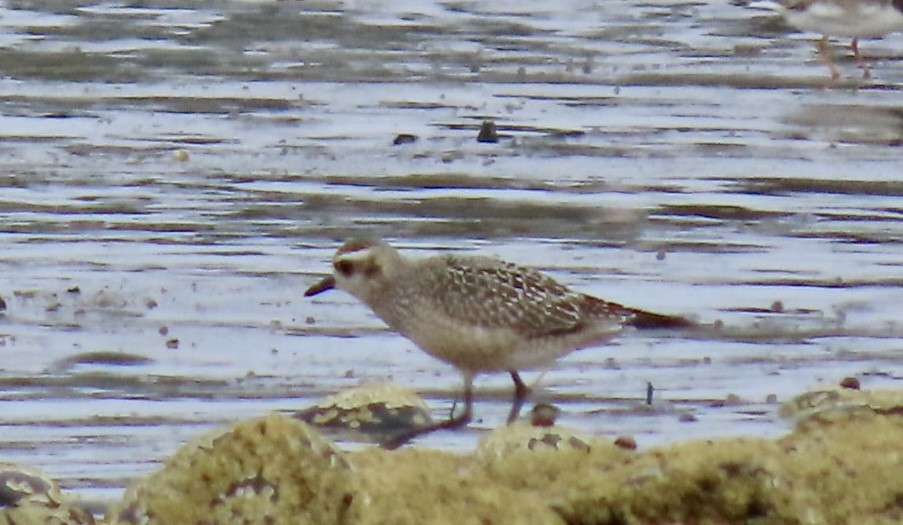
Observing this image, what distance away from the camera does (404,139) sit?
529 inches

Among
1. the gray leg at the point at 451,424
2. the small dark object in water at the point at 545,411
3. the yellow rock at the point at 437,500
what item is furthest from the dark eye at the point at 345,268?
the yellow rock at the point at 437,500

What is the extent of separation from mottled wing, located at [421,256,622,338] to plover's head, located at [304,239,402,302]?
0.50 feet

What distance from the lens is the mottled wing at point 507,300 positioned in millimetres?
8344

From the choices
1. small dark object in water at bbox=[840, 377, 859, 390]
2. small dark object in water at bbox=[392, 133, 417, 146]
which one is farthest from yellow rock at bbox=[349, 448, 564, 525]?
small dark object in water at bbox=[392, 133, 417, 146]

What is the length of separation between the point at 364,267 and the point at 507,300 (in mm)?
566

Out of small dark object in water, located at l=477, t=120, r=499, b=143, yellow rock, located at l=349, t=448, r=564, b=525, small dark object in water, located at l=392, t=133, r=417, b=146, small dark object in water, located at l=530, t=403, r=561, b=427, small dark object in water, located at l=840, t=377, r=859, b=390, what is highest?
yellow rock, located at l=349, t=448, r=564, b=525

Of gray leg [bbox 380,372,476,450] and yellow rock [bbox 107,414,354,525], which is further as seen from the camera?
gray leg [bbox 380,372,476,450]

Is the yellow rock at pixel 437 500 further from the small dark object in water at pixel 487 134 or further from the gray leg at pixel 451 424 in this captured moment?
the small dark object in water at pixel 487 134

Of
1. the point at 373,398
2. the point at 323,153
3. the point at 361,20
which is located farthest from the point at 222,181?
the point at 361,20

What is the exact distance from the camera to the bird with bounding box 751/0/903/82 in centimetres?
1756

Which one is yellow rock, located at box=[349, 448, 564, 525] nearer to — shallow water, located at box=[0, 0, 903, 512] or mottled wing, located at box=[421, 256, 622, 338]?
shallow water, located at box=[0, 0, 903, 512]

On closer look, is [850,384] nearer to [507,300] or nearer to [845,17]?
[507,300]

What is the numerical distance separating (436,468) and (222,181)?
7.27 m

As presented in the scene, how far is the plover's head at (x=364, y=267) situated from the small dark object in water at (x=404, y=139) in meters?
4.68
